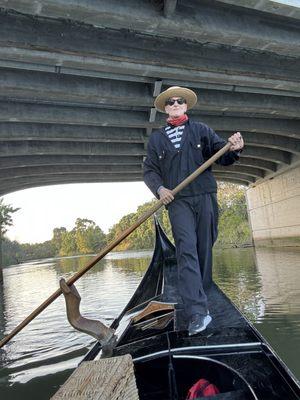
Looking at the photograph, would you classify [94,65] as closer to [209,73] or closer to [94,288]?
[209,73]

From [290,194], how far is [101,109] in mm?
11775

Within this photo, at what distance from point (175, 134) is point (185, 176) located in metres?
0.37

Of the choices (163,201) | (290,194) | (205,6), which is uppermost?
(205,6)

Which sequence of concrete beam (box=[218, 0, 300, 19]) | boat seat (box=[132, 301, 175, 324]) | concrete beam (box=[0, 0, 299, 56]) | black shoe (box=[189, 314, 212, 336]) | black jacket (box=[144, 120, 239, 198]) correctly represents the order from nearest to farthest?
black shoe (box=[189, 314, 212, 336]) < black jacket (box=[144, 120, 239, 198]) < boat seat (box=[132, 301, 175, 324]) < concrete beam (box=[0, 0, 299, 56]) < concrete beam (box=[218, 0, 300, 19])

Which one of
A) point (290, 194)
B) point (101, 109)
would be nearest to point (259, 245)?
point (290, 194)

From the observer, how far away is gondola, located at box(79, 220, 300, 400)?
193 cm

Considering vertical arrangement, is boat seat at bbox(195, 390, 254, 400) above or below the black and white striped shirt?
below

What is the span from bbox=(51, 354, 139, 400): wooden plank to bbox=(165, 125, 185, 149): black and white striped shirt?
178 centimetres

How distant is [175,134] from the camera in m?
3.17

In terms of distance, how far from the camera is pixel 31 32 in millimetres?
6465

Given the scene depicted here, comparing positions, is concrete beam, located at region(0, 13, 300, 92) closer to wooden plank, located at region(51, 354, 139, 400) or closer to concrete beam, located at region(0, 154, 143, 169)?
wooden plank, located at region(51, 354, 139, 400)

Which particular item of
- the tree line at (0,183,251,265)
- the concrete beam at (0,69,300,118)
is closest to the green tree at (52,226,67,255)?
the tree line at (0,183,251,265)

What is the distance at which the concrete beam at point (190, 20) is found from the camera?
5703 millimetres

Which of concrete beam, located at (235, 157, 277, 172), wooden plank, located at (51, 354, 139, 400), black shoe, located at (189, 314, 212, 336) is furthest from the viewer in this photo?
concrete beam, located at (235, 157, 277, 172)
